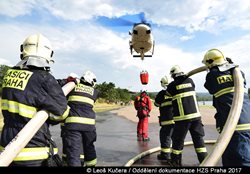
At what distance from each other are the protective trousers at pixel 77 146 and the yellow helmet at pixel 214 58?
2.38 meters

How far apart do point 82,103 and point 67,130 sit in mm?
543

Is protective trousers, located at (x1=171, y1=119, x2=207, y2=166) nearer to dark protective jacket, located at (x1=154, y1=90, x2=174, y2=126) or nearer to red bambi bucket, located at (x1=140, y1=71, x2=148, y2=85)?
dark protective jacket, located at (x1=154, y1=90, x2=174, y2=126)

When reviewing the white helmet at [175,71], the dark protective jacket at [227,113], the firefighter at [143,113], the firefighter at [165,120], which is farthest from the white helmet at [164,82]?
the dark protective jacket at [227,113]

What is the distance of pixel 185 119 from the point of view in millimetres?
4984

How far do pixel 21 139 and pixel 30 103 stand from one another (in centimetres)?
41

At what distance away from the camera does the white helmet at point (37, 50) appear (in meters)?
2.72

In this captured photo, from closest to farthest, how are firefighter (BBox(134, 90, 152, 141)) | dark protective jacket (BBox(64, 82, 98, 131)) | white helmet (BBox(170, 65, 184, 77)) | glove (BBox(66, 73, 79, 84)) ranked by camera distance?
glove (BBox(66, 73, 79, 84)), dark protective jacket (BBox(64, 82, 98, 131)), white helmet (BBox(170, 65, 184, 77)), firefighter (BBox(134, 90, 152, 141))

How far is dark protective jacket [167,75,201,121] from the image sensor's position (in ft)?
16.5

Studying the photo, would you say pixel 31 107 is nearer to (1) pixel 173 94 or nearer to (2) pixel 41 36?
(2) pixel 41 36

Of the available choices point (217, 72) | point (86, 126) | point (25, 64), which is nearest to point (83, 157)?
point (86, 126)

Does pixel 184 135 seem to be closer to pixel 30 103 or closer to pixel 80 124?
pixel 80 124

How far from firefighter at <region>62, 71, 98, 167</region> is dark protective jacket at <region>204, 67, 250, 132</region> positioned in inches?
86.5

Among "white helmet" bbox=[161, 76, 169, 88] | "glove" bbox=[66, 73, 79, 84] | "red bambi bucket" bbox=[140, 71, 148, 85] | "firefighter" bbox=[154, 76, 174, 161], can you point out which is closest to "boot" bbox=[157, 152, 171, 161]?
"firefighter" bbox=[154, 76, 174, 161]

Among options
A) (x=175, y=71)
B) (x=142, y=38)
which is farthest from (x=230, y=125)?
(x=142, y=38)
